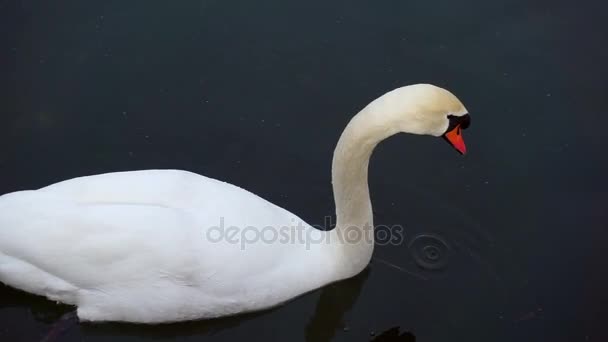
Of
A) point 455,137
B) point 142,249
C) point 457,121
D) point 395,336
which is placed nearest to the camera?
point 457,121

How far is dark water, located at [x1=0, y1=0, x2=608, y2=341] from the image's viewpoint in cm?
695

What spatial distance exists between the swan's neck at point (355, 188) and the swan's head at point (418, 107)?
68mm

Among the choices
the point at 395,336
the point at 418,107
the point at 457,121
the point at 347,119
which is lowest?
the point at 395,336

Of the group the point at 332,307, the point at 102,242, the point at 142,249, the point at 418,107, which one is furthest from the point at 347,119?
the point at 102,242

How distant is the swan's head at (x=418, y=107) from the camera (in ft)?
17.8

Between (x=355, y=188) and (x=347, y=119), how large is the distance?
2153 mm

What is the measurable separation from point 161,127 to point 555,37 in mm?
4156

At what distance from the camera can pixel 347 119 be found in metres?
8.24

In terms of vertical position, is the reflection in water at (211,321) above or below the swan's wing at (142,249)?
below

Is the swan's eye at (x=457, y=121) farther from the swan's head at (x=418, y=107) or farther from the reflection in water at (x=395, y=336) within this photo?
the reflection in water at (x=395, y=336)

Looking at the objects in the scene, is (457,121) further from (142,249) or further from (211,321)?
(211,321)

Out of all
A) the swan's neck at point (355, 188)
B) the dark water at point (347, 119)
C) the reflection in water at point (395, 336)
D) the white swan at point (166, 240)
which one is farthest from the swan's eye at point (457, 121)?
the reflection in water at point (395, 336)

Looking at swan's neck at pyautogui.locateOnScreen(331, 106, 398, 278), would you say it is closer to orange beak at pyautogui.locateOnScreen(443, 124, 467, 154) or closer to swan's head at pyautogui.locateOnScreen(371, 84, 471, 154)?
swan's head at pyautogui.locateOnScreen(371, 84, 471, 154)

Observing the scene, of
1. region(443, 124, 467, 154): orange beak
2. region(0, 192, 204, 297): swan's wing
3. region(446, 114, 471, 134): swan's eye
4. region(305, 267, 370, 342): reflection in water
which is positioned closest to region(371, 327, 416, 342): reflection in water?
region(305, 267, 370, 342): reflection in water
